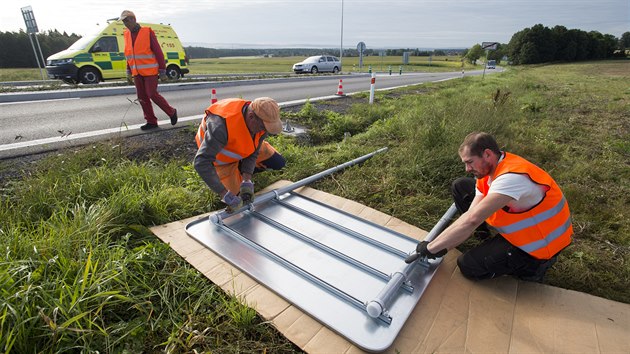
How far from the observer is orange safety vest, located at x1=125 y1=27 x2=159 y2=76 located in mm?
4777

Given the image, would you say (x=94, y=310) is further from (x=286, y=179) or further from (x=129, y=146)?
(x=129, y=146)

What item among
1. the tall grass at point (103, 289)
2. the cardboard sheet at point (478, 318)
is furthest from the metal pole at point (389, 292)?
the tall grass at point (103, 289)

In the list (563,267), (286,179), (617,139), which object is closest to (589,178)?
(563,267)

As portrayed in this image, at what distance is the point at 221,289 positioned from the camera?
201 centimetres

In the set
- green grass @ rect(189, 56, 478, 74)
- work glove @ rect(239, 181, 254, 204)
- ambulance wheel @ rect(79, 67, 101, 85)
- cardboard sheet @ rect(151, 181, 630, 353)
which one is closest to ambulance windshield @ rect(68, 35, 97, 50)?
ambulance wheel @ rect(79, 67, 101, 85)

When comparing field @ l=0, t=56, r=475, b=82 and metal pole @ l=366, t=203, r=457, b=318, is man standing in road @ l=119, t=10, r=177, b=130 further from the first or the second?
field @ l=0, t=56, r=475, b=82

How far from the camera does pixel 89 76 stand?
36.9ft

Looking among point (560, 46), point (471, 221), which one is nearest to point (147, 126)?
point (471, 221)

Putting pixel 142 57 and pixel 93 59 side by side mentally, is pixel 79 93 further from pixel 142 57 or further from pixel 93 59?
pixel 142 57

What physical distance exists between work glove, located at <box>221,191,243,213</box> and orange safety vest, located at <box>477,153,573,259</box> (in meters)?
1.88

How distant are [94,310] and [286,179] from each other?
230 cm

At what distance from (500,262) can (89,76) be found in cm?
1353

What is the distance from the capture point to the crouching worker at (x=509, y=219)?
1.84m

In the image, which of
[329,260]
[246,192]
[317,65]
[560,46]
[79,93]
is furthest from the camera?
[560,46]
